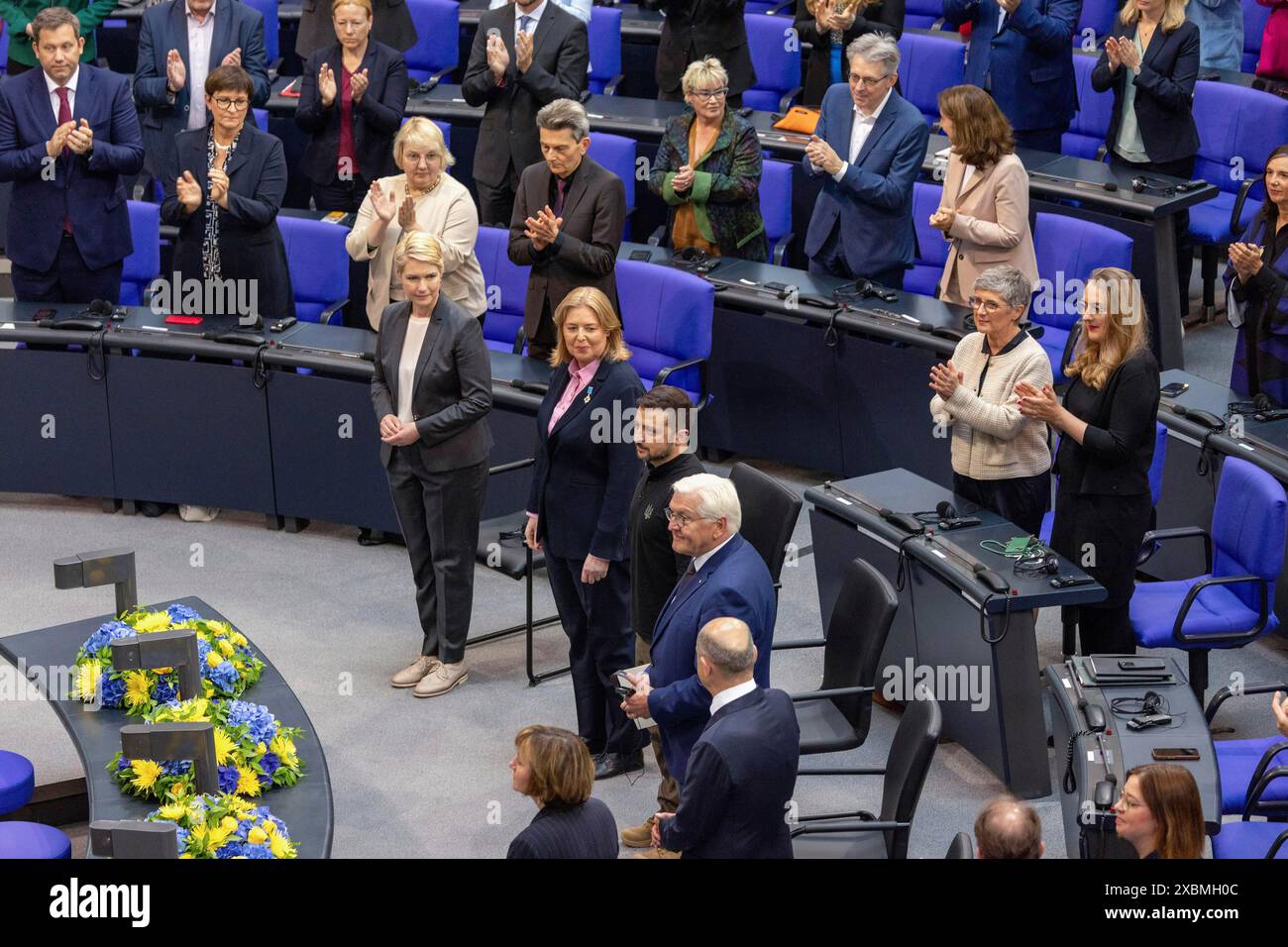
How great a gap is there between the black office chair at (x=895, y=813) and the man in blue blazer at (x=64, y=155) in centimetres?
489

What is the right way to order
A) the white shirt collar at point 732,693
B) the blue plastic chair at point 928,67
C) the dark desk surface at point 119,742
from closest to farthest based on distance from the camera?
the white shirt collar at point 732,693 → the dark desk surface at point 119,742 → the blue plastic chair at point 928,67

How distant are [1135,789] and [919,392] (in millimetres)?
3521

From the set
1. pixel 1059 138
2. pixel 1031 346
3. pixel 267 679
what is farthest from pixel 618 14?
pixel 267 679

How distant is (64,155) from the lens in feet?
27.0

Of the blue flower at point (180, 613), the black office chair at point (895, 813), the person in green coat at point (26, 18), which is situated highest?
the person in green coat at point (26, 18)

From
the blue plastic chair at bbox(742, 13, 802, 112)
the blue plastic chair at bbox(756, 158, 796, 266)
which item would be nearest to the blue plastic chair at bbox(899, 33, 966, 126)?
the blue plastic chair at bbox(742, 13, 802, 112)

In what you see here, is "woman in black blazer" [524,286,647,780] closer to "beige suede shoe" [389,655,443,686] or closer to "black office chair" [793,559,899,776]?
"black office chair" [793,559,899,776]

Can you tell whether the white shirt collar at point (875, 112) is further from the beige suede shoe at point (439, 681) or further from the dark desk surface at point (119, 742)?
the dark desk surface at point (119, 742)

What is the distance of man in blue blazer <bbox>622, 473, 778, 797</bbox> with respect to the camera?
507 cm

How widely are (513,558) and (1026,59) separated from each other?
13.6ft

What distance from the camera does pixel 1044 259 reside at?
818cm

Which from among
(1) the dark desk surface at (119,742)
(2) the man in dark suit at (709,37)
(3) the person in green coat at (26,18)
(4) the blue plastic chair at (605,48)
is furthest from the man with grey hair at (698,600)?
(4) the blue plastic chair at (605,48)

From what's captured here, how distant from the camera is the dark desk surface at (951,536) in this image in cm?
580

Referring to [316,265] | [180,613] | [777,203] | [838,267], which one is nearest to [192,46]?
[316,265]
